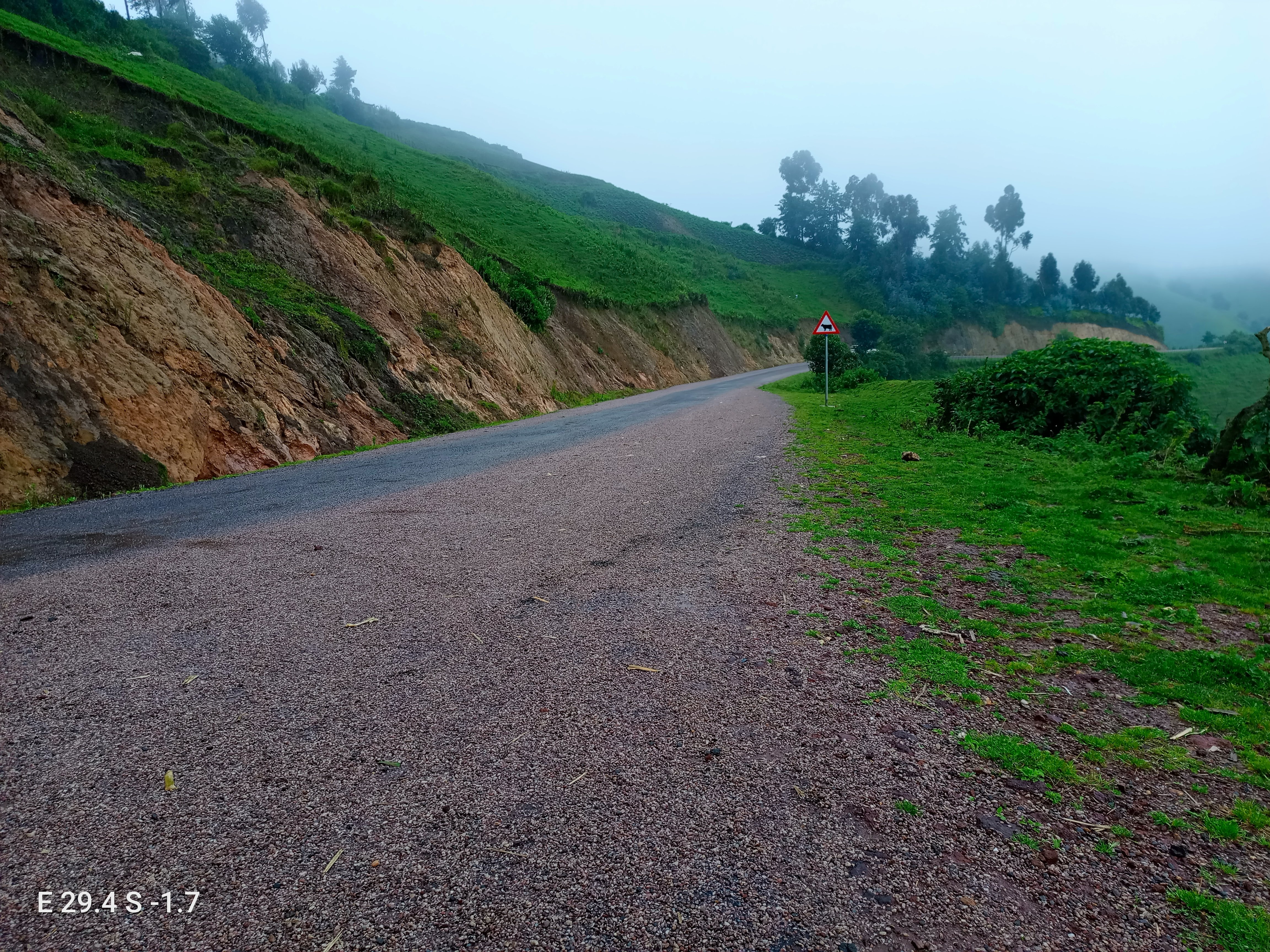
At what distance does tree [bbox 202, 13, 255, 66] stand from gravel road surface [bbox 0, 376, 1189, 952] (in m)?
78.5

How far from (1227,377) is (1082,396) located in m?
58.0

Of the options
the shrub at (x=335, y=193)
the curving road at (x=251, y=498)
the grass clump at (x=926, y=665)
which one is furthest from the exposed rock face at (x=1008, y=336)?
the grass clump at (x=926, y=665)

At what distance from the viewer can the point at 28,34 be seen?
A: 62.8 feet

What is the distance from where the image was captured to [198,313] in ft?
39.3

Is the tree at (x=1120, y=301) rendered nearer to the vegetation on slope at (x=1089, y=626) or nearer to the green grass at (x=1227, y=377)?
the green grass at (x=1227, y=377)

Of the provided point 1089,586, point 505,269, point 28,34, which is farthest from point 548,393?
point 1089,586

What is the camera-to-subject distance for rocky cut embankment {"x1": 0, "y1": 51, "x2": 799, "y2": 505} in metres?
8.98

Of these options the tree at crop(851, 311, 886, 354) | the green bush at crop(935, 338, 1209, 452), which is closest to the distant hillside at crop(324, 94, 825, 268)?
the tree at crop(851, 311, 886, 354)

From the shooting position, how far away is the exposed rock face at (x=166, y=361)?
855cm

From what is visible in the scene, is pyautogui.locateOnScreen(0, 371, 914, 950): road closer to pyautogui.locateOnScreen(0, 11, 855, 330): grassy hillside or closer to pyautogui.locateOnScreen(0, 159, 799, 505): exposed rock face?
pyautogui.locateOnScreen(0, 159, 799, 505): exposed rock face

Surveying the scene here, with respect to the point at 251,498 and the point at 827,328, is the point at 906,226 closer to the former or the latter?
the point at 827,328

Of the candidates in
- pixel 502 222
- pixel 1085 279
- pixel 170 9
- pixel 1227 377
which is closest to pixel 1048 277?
pixel 1085 279

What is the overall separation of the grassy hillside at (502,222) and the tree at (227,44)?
302 inches

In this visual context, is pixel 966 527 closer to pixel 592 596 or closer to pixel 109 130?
pixel 592 596
